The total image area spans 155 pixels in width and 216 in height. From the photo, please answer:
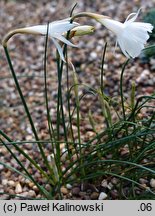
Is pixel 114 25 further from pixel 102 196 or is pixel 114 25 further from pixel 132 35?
pixel 102 196

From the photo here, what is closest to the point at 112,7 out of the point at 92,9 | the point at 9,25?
the point at 92,9

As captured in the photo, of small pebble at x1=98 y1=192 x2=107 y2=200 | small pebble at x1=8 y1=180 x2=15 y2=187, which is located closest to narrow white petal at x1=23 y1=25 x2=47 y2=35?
small pebble at x1=98 y1=192 x2=107 y2=200

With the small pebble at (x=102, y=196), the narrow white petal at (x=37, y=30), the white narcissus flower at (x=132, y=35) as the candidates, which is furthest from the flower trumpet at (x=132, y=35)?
the small pebble at (x=102, y=196)

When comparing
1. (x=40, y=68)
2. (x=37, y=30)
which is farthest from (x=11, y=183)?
(x=40, y=68)

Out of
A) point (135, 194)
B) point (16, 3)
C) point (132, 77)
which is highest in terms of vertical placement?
point (16, 3)

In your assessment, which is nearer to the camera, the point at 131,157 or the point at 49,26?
the point at 49,26

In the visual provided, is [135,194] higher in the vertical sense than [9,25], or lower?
lower

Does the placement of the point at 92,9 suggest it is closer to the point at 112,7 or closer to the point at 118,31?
the point at 112,7

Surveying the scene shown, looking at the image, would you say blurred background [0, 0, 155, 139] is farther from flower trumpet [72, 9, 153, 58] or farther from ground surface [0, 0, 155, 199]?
flower trumpet [72, 9, 153, 58]
